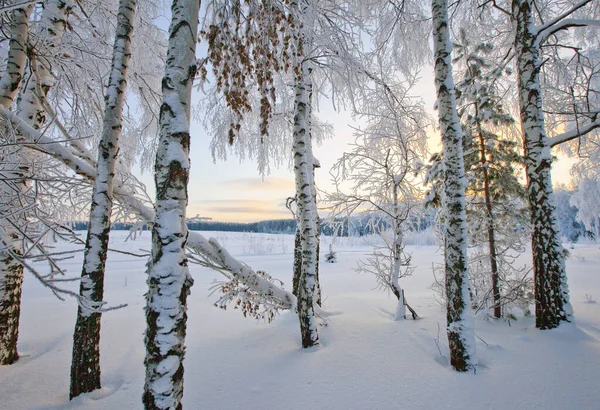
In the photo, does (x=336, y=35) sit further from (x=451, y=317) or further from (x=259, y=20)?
(x=451, y=317)

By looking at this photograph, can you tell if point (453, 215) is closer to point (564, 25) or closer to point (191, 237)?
point (191, 237)

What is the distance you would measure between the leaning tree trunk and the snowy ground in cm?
36

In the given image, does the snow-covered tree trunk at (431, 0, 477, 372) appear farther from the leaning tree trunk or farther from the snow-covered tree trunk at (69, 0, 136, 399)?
the snow-covered tree trunk at (69, 0, 136, 399)

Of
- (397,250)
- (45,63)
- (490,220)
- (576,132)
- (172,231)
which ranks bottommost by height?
(397,250)

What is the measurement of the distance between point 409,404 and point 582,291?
8.63m

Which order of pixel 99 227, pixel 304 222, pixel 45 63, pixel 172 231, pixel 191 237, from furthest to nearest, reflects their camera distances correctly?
pixel 304 222 → pixel 191 237 → pixel 45 63 → pixel 99 227 → pixel 172 231

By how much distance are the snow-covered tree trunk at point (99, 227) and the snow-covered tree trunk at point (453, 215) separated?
12.5 feet

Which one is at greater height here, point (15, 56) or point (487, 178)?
point (15, 56)

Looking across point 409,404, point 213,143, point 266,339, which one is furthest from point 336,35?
point 213,143

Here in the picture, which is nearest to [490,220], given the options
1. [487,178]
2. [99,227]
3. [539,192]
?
[487,178]

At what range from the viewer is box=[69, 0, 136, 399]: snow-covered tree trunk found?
3.05 m

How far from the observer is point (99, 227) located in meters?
3.16

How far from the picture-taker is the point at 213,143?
768 cm

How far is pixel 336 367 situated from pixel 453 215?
236 cm
